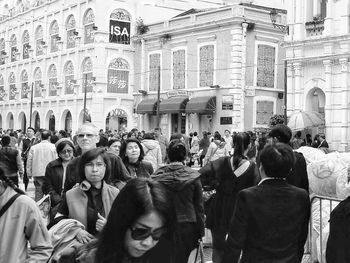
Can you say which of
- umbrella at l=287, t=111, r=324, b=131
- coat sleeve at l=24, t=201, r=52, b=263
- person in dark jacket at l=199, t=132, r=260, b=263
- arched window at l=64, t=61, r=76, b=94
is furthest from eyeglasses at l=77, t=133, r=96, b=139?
arched window at l=64, t=61, r=76, b=94

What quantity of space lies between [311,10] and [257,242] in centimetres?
2475

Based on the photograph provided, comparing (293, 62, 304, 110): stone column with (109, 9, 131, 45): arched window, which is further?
(109, 9, 131, 45): arched window

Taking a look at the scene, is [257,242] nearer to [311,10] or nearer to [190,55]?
[311,10]

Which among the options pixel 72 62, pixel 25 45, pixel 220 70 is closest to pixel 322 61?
pixel 220 70

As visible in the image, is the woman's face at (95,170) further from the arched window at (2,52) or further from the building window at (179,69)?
the arched window at (2,52)

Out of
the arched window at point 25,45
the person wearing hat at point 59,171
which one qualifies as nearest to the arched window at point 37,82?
the arched window at point 25,45

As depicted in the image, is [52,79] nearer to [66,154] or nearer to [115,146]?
[115,146]

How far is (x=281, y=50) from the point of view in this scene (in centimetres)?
3344

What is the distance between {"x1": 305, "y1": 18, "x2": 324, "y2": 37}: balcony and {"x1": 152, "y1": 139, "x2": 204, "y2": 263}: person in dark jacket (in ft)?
71.4

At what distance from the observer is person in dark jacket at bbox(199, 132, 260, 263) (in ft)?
20.5

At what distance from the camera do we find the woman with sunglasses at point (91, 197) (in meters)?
4.48

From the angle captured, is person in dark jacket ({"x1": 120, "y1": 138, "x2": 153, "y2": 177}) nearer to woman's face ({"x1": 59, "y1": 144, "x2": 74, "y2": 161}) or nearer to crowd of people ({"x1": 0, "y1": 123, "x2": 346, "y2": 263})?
crowd of people ({"x1": 0, "y1": 123, "x2": 346, "y2": 263})

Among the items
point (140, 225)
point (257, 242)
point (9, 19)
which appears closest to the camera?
point (140, 225)

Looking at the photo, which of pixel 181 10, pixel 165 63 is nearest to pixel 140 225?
pixel 165 63
